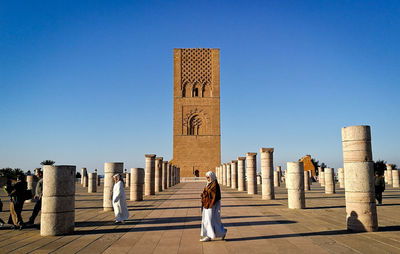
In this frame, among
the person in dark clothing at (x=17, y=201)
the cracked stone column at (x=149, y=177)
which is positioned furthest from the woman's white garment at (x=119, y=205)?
the cracked stone column at (x=149, y=177)

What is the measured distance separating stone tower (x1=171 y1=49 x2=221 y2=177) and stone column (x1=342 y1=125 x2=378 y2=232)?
110 ft

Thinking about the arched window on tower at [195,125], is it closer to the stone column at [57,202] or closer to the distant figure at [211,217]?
the stone column at [57,202]

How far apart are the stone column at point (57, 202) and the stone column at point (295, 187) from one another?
6.19 m

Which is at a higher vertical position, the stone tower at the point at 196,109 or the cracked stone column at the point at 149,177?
the stone tower at the point at 196,109

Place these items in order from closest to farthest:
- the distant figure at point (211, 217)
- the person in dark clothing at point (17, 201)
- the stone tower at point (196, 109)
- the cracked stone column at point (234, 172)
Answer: the distant figure at point (211, 217), the person in dark clothing at point (17, 201), the cracked stone column at point (234, 172), the stone tower at point (196, 109)

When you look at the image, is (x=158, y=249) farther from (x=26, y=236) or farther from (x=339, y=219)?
(x=339, y=219)

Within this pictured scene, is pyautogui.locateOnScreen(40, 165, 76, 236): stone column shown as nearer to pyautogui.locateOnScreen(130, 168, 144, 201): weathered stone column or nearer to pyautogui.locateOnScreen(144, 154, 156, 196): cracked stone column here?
pyautogui.locateOnScreen(130, 168, 144, 201): weathered stone column

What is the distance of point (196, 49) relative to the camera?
41.8 meters

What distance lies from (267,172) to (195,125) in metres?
28.5

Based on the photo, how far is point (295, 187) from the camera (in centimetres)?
946

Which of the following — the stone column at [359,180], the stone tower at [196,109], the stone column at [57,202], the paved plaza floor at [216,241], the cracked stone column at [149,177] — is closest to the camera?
the paved plaza floor at [216,241]

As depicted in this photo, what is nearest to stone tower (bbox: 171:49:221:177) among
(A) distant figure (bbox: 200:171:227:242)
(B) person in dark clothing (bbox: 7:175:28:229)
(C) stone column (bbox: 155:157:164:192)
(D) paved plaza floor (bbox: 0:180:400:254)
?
(C) stone column (bbox: 155:157:164:192)

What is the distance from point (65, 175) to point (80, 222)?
1.69 meters

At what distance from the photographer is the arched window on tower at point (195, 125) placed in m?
40.7
